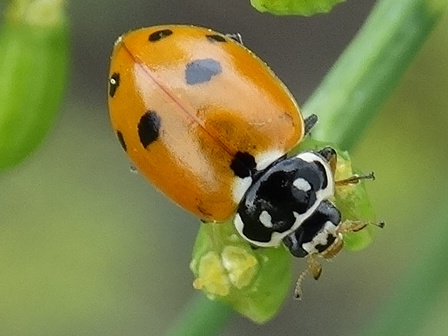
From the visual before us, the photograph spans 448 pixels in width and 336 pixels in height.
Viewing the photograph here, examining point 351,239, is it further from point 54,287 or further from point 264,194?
point 54,287

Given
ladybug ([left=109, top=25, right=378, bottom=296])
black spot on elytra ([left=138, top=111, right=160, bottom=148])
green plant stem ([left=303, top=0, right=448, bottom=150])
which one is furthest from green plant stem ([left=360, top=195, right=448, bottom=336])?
black spot on elytra ([left=138, top=111, right=160, bottom=148])

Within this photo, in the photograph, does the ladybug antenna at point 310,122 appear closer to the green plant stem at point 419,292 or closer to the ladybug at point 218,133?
the ladybug at point 218,133

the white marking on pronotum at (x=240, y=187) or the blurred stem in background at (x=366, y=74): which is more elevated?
the blurred stem in background at (x=366, y=74)

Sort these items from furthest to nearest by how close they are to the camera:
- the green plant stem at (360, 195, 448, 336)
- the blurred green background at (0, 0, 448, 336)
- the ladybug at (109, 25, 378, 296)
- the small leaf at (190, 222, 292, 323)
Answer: the blurred green background at (0, 0, 448, 336)
the green plant stem at (360, 195, 448, 336)
the ladybug at (109, 25, 378, 296)
the small leaf at (190, 222, 292, 323)

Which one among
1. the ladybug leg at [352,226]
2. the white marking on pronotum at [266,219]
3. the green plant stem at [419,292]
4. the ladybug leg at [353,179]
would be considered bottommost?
the green plant stem at [419,292]

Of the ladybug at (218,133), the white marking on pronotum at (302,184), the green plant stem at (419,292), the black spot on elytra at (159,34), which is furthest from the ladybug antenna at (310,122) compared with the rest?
the green plant stem at (419,292)

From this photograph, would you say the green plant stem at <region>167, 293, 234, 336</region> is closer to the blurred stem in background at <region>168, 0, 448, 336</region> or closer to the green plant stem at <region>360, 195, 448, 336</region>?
the blurred stem in background at <region>168, 0, 448, 336</region>

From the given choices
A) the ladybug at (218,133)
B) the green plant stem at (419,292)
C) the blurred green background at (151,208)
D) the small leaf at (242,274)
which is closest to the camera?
the small leaf at (242,274)

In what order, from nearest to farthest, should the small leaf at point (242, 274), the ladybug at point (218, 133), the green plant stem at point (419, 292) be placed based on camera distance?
the small leaf at point (242, 274) < the ladybug at point (218, 133) < the green plant stem at point (419, 292)
